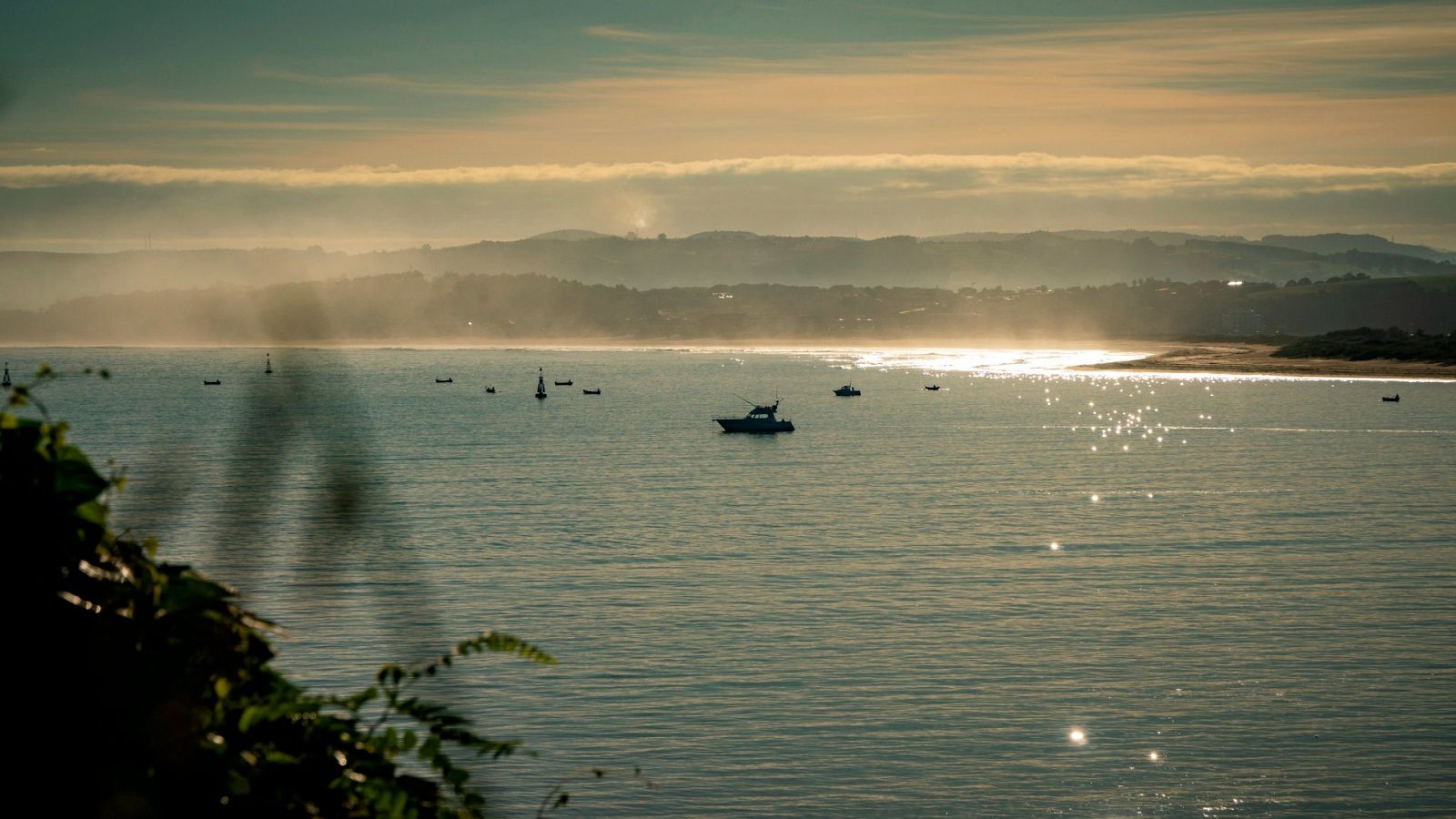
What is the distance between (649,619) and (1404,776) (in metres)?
22.7

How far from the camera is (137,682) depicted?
2.94m

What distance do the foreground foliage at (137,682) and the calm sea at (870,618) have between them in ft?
0.50

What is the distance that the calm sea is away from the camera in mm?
5602

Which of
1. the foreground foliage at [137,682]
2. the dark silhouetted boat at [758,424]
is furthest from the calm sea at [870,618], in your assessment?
the dark silhouetted boat at [758,424]

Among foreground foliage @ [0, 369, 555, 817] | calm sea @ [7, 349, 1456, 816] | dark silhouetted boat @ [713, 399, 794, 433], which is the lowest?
calm sea @ [7, 349, 1456, 816]

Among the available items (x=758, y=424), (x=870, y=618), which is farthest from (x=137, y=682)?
(x=758, y=424)

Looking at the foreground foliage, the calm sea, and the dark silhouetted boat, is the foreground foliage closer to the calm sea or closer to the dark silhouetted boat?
the calm sea

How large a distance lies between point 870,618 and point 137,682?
45.5 m

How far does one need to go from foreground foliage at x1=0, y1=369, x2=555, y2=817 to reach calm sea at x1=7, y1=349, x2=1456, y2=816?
0.15 meters

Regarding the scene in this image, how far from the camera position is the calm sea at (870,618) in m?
5.60

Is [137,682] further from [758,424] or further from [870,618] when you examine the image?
[758,424]

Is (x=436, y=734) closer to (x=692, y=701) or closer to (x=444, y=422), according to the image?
(x=692, y=701)

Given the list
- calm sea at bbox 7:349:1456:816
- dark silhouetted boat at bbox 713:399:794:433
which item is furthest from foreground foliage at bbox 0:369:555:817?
dark silhouetted boat at bbox 713:399:794:433

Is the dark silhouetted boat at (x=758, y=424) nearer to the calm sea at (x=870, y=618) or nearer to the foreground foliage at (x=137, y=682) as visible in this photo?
the calm sea at (x=870, y=618)
